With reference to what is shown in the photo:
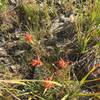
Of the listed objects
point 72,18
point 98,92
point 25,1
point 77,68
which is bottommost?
point 98,92

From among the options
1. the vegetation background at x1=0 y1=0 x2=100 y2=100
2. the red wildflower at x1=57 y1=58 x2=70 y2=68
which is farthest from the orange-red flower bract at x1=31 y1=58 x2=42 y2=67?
the red wildflower at x1=57 y1=58 x2=70 y2=68

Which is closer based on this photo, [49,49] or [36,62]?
[36,62]

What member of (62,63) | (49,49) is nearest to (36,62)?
(62,63)

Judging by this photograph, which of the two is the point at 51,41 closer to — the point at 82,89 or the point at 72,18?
the point at 72,18

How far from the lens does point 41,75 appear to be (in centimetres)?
285

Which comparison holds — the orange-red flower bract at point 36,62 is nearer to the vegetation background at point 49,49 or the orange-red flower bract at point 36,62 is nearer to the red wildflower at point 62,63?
the vegetation background at point 49,49

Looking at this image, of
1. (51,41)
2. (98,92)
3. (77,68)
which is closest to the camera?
(98,92)

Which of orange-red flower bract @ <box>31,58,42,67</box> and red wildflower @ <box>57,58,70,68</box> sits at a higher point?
orange-red flower bract @ <box>31,58,42,67</box>

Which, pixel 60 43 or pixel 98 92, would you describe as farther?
pixel 60 43

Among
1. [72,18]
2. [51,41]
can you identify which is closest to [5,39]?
[51,41]

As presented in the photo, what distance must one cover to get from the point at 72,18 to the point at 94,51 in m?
0.51

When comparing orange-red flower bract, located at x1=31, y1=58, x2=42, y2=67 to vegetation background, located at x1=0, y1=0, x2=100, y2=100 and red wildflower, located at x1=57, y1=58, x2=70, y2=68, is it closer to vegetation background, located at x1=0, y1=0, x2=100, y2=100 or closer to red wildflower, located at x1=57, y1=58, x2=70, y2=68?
vegetation background, located at x1=0, y1=0, x2=100, y2=100

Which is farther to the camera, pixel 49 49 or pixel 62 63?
pixel 49 49

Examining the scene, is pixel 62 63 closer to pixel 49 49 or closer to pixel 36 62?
pixel 36 62
